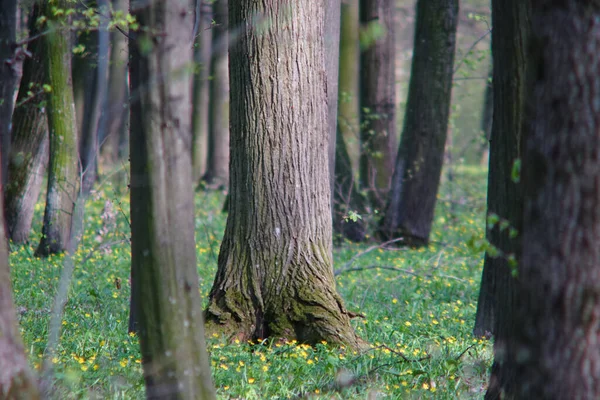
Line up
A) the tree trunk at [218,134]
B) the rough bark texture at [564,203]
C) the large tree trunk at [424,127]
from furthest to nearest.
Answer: the tree trunk at [218,134]
the large tree trunk at [424,127]
the rough bark texture at [564,203]

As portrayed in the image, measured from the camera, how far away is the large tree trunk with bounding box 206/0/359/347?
503cm

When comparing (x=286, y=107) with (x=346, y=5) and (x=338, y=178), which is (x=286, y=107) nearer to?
(x=338, y=178)

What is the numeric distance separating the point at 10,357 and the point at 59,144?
20.7 ft

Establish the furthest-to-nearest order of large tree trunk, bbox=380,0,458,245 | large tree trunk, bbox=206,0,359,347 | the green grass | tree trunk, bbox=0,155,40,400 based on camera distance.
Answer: large tree trunk, bbox=380,0,458,245, large tree trunk, bbox=206,0,359,347, the green grass, tree trunk, bbox=0,155,40,400

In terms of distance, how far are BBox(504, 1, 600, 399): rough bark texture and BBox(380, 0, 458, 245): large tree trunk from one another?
8391 millimetres

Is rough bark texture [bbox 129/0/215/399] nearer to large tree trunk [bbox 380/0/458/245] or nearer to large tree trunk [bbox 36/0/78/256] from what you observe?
large tree trunk [bbox 36/0/78/256]

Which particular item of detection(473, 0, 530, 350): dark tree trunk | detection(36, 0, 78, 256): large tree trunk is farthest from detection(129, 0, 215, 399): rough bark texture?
detection(36, 0, 78, 256): large tree trunk

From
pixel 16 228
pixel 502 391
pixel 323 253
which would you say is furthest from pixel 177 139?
pixel 16 228

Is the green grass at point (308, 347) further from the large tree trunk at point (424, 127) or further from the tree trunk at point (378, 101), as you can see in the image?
the tree trunk at point (378, 101)

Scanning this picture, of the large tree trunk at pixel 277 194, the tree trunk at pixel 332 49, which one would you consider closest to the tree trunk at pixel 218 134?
the tree trunk at pixel 332 49

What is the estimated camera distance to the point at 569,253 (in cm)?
256

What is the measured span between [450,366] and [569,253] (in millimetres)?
2130

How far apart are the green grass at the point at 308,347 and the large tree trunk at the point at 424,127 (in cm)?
124

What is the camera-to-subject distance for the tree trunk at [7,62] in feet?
24.2
